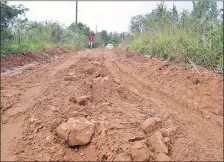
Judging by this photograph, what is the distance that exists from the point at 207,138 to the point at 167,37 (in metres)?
5.37

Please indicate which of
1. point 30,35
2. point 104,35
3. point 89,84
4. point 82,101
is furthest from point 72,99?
point 104,35

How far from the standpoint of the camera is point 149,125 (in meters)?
4.11

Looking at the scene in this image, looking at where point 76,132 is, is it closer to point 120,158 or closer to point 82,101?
point 120,158

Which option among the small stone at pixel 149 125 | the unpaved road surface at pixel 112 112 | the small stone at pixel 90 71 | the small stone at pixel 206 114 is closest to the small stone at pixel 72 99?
the unpaved road surface at pixel 112 112

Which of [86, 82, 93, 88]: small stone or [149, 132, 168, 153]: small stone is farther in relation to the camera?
[86, 82, 93, 88]: small stone

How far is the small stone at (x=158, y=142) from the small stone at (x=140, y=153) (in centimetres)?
15

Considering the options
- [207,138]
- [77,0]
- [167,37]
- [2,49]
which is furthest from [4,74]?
A: [77,0]

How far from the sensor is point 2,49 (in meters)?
7.62

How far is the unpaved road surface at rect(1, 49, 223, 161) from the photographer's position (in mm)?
3717

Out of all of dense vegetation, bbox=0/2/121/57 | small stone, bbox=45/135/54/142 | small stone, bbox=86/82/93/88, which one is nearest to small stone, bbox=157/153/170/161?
small stone, bbox=45/135/54/142

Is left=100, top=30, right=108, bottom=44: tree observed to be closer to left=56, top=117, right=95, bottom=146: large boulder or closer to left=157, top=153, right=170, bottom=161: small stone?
left=56, top=117, right=95, bottom=146: large boulder

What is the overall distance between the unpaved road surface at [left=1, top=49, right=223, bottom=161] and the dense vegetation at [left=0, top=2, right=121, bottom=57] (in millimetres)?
2213

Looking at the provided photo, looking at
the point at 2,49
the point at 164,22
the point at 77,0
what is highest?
the point at 77,0

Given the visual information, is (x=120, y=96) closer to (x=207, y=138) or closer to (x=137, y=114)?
(x=137, y=114)
